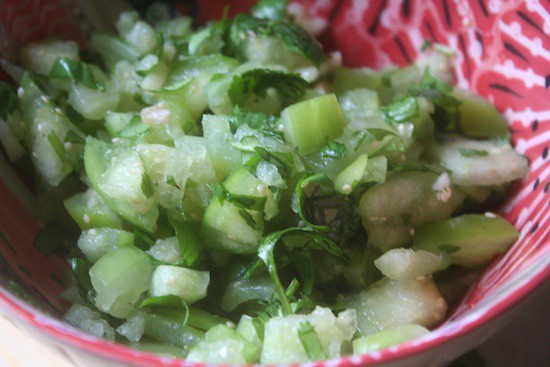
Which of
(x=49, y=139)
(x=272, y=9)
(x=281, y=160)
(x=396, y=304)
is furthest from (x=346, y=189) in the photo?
(x=272, y=9)


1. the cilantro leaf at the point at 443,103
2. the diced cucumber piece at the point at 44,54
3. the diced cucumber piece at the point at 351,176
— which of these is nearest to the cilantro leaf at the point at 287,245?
the diced cucumber piece at the point at 351,176

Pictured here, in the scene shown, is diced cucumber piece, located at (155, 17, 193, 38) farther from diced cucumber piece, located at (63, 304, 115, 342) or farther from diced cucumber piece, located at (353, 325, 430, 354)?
diced cucumber piece, located at (353, 325, 430, 354)

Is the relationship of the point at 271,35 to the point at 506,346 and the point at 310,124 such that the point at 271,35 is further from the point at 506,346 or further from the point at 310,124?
the point at 506,346

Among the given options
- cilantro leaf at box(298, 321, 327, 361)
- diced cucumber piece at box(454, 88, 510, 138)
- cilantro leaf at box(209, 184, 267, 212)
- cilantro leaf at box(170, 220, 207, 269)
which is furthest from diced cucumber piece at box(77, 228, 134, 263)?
diced cucumber piece at box(454, 88, 510, 138)

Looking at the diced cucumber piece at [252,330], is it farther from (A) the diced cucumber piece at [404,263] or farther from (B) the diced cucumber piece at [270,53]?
(B) the diced cucumber piece at [270,53]

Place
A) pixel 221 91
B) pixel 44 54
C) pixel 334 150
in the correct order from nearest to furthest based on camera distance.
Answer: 1. pixel 334 150
2. pixel 221 91
3. pixel 44 54

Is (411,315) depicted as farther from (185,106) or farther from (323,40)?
(323,40)
